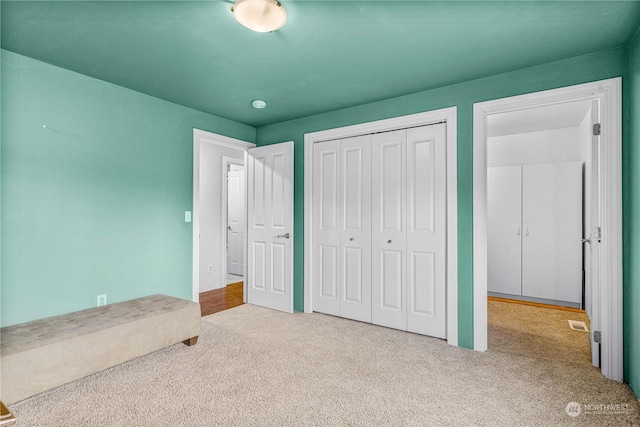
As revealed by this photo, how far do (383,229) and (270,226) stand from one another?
1.47m

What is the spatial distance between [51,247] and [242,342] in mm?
1704

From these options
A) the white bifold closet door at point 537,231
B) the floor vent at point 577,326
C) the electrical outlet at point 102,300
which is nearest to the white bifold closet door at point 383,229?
the floor vent at point 577,326

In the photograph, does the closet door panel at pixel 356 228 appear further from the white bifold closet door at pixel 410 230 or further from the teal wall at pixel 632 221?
the teal wall at pixel 632 221

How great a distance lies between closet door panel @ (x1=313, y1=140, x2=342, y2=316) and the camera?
3.69 m

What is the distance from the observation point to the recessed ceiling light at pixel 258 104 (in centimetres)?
331

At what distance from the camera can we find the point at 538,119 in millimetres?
4113

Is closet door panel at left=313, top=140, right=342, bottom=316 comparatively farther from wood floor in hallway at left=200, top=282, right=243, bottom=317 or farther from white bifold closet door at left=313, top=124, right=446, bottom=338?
wood floor in hallway at left=200, top=282, right=243, bottom=317

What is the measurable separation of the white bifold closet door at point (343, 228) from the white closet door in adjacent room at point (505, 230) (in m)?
2.34

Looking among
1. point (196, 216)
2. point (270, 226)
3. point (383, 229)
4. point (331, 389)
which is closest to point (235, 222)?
point (270, 226)

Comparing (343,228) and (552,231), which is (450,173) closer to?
(343,228)

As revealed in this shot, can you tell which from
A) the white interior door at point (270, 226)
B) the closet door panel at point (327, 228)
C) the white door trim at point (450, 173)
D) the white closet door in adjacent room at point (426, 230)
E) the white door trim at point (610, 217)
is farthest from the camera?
the white interior door at point (270, 226)

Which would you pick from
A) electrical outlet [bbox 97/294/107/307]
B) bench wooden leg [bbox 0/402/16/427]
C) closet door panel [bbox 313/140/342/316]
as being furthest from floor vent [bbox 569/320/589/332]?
electrical outlet [bbox 97/294/107/307]

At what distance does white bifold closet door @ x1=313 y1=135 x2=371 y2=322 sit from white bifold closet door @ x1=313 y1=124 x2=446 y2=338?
11 millimetres

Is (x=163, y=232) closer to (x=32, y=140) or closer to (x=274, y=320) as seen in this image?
(x=32, y=140)
